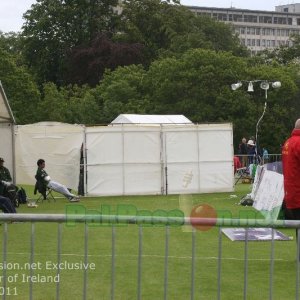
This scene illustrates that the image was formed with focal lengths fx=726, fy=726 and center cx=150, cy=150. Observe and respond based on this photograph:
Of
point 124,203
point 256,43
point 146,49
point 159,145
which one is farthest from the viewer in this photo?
point 256,43

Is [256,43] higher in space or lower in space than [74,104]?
higher

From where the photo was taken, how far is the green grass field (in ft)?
27.4

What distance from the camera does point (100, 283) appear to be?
8766mm

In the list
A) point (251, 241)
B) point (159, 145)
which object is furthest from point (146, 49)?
point (251, 241)

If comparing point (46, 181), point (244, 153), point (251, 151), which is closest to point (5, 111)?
point (46, 181)

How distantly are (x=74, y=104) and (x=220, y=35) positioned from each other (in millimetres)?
26204

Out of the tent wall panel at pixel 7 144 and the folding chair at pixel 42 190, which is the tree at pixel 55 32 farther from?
the tent wall panel at pixel 7 144

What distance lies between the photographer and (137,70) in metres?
54.5

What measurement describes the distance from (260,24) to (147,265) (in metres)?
150

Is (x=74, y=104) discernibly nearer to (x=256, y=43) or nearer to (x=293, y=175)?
(x=293, y=175)

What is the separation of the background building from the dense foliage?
79.6 meters

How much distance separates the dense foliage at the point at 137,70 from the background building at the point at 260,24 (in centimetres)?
7963

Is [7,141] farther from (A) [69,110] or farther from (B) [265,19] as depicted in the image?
(B) [265,19]

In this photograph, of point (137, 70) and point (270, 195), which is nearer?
point (270, 195)
